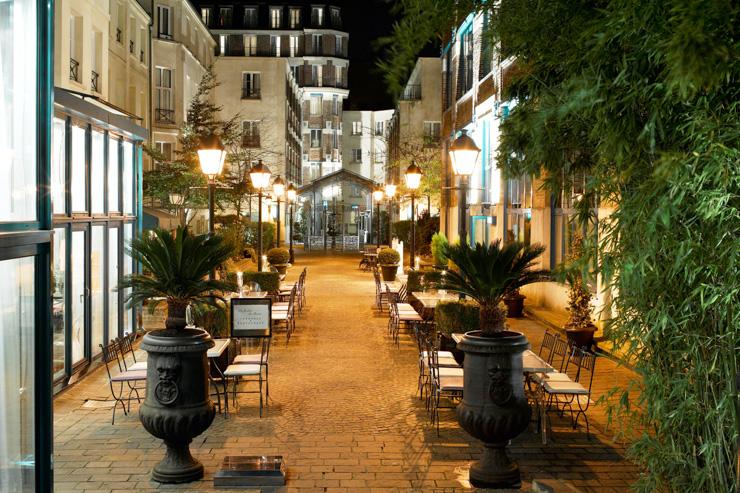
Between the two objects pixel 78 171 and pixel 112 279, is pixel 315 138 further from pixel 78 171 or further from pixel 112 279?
pixel 78 171

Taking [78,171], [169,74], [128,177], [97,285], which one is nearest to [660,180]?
[78,171]

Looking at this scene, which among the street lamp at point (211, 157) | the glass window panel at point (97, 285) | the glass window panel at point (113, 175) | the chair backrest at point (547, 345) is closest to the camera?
the chair backrest at point (547, 345)

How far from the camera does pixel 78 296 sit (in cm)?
1177

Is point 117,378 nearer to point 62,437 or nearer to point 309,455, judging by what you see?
point 62,437

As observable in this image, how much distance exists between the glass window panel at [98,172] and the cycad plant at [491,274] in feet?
22.2

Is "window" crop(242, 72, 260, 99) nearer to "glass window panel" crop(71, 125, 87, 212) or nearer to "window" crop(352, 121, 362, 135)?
"window" crop(352, 121, 362, 135)

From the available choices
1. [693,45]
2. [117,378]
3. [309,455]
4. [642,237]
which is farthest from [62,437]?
[693,45]

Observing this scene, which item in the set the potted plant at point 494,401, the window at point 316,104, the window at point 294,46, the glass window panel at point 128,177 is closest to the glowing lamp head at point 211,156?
the glass window panel at point 128,177

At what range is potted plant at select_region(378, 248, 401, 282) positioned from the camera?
26047 mm

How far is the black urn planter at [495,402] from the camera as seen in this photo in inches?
281

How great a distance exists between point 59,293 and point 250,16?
5842cm

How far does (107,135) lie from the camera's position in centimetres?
1312

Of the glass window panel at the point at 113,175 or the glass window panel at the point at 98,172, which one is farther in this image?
the glass window panel at the point at 113,175

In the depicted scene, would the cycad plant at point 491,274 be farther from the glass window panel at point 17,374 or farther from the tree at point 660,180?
the glass window panel at point 17,374
